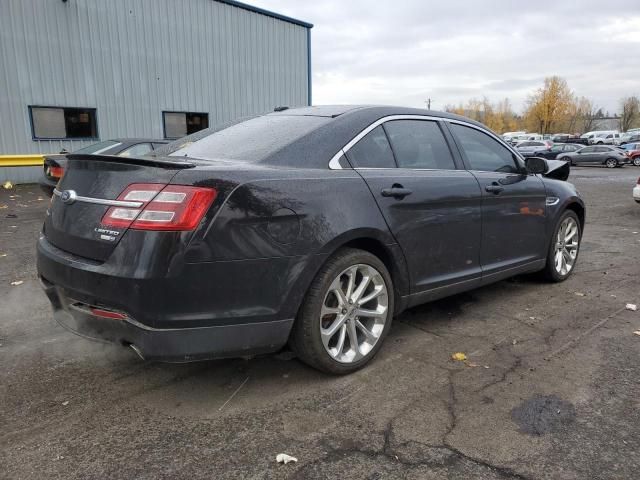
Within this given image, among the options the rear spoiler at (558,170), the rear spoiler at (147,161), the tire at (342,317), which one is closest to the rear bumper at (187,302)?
the tire at (342,317)

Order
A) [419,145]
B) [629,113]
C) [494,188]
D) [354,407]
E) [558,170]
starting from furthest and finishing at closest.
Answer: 1. [629,113]
2. [558,170]
3. [494,188]
4. [419,145]
5. [354,407]

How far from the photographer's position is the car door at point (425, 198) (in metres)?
3.24

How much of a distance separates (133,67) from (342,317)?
50.5 ft

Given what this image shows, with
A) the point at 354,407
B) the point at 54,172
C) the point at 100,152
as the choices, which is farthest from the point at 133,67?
the point at 354,407

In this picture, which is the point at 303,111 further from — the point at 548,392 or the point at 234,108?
the point at 234,108

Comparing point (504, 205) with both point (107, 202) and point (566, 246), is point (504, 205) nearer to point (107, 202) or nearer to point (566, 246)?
point (566, 246)

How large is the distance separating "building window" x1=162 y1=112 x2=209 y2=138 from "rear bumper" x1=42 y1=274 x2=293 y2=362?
50.7 ft

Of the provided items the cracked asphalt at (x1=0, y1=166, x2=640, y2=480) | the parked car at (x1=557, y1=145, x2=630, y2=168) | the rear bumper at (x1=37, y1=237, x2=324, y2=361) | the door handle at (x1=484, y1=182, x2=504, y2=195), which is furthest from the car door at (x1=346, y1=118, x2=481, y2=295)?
the parked car at (x1=557, y1=145, x2=630, y2=168)

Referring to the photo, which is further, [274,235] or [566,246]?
[566,246]

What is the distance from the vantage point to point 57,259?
8.95ft

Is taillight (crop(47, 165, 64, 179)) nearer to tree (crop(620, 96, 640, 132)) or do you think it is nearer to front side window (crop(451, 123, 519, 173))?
front side window (crop(451, 123, 519, 173))

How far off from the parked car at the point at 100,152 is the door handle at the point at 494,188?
238 inches

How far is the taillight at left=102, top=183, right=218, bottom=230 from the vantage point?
7.75 feet

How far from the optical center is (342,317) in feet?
9.84
